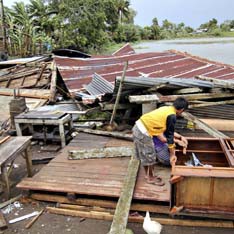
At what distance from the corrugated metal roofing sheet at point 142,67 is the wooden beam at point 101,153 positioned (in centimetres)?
362

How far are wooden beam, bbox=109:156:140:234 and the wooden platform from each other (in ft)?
0.31

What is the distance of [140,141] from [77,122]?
3655mm

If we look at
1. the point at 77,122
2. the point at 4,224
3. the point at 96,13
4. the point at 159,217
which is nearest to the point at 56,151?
the point at 77,122

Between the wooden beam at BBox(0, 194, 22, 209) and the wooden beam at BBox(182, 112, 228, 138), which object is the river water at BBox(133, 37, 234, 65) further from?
the wooden beam at BBox(0, 194, 22, 209)

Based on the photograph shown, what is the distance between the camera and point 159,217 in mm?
4117

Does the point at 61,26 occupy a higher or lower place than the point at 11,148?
higher

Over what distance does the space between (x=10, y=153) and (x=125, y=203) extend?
1919mm

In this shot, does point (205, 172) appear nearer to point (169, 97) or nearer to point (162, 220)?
point (162, 220)

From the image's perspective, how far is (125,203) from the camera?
4012 mm

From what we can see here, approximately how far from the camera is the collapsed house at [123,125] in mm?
3775

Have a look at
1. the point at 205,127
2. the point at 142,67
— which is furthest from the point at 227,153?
the point at 142,67

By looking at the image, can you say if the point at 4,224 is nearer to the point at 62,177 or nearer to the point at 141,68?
the point at 62,177

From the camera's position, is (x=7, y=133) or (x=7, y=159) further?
(x=7, y=133)

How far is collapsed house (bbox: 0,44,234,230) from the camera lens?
A: 378 cm
